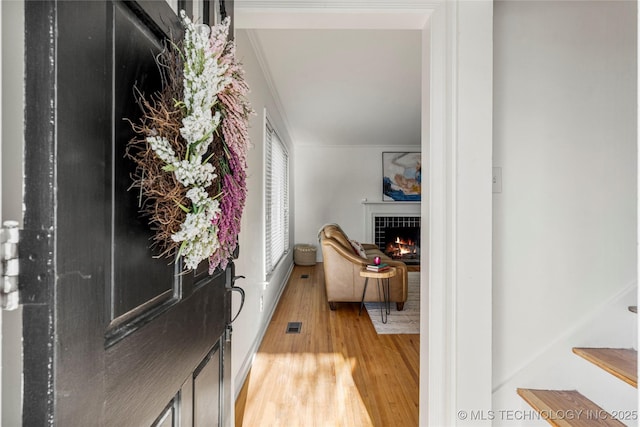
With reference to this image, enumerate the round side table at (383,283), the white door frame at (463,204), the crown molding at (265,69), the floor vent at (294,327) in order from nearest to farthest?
the white door frame at (463,204), the crown molding at (265,69), the floor vent at (294,327), the round side table at (383,283)

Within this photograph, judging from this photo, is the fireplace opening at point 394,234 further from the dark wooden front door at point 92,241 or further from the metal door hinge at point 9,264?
the metal door hinge at point 9,264

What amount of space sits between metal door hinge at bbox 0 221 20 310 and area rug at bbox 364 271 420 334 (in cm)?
310

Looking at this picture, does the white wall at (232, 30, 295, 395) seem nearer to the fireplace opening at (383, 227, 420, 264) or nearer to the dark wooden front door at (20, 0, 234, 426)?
the dark wooden front door at (20, 0, 234, 426)

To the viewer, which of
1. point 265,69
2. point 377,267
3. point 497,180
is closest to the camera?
point 497,180

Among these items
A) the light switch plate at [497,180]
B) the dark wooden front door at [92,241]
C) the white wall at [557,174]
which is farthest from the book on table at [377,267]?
the dark wooden front door at [92,241]

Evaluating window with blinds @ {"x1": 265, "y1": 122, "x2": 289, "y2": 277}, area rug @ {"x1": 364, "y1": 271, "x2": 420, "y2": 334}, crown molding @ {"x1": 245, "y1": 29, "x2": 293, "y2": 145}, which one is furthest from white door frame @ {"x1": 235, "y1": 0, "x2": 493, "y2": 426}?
window with blinds @ {"x1": 265, "y1": 122, "x2": 289, "y2": 277}

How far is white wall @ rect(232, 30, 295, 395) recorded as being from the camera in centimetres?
208

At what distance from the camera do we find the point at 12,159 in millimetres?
409

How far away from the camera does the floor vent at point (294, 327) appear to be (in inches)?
124

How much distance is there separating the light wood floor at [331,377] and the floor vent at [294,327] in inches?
2.4

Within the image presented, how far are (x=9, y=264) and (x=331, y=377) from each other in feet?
7.48

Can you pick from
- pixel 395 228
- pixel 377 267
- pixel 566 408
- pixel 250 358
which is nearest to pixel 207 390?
pixel 566 408

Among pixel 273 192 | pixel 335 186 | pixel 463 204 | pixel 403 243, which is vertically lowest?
pixel 403 243

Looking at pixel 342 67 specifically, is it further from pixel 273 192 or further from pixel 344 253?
pixel 344 253
